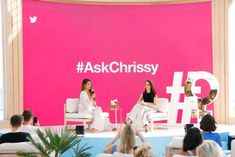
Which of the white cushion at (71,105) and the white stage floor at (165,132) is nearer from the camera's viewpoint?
the white stage floor at (165,132)

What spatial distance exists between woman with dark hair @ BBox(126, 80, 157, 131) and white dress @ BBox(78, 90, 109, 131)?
0.55m

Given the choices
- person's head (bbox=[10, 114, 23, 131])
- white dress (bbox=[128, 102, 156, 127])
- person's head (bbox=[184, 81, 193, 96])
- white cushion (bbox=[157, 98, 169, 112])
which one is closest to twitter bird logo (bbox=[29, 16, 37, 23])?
white dress (bbox=[128, 102, 156, 127])

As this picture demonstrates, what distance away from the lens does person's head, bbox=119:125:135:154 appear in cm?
546

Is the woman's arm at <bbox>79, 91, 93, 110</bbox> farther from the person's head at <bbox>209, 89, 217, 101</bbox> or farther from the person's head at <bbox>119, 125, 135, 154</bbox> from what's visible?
the person's head at <bbox>119, 125, 135, 154</bbox>

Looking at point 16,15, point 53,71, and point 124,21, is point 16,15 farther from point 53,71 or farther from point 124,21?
point 124,21

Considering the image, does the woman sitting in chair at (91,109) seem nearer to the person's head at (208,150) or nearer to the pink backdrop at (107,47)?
the pink backdrop at (107,47)

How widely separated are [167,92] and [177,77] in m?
0.43

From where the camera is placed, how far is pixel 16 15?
10.9 metres

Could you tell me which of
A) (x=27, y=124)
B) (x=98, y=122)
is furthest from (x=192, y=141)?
(x=98, y=122)

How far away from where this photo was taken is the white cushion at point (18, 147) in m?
5.60

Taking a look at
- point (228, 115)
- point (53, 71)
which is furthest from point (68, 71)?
point (228, 115)

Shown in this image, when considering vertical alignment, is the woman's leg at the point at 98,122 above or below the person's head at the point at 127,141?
below

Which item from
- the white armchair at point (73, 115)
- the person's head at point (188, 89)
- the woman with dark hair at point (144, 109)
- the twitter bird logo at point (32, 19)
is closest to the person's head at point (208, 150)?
the woman with dark hair at point (144, 109)

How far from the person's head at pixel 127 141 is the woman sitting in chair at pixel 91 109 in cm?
460
